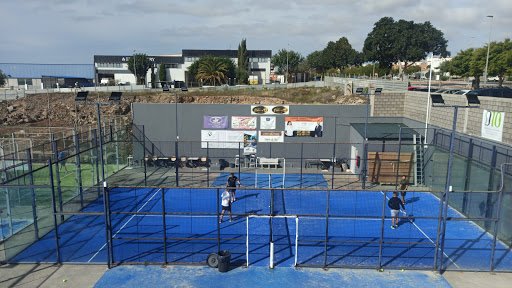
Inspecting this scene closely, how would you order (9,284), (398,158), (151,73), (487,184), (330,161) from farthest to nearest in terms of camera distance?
(151,73)
(330,161)
(398,158)
(487,184)
(9,284)

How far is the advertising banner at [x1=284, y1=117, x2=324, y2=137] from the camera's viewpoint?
29.7 metres

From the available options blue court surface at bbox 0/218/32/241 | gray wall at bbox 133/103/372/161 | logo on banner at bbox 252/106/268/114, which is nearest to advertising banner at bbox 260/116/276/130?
→ gray wall at bbox 133/103/372/161

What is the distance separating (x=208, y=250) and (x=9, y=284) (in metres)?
6.39

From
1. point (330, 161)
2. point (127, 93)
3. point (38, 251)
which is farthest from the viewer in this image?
point (127, 93)

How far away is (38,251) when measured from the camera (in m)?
13.8

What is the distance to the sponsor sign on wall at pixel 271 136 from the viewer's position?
2992 cm

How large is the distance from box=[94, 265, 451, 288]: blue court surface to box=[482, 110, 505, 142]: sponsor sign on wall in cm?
911

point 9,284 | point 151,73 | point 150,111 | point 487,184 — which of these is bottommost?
point 9,284

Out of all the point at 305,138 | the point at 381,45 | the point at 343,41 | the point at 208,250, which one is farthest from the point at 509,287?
the point at 343,41

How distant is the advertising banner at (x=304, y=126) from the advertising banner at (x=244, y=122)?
2611 millimetres

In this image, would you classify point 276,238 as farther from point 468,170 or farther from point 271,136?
point 271,136

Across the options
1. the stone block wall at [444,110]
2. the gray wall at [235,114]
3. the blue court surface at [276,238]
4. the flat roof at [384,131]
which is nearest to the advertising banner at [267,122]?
the gray wall at [235,114]

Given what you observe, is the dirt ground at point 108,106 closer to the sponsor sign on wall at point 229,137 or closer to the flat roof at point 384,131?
the flat roof at point 384,131

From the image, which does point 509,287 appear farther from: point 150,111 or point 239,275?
point 150,111
